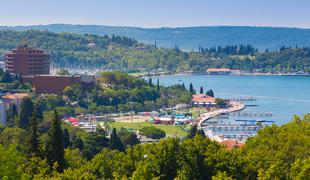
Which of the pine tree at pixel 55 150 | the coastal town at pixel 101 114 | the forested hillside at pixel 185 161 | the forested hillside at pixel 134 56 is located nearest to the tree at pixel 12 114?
the coastal town at pixel 101 114

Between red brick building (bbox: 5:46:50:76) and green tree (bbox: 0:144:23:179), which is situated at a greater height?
green tree (bbox: 0:144:23:179)

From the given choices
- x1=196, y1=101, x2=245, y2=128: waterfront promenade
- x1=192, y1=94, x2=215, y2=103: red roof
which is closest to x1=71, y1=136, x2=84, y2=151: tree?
x1=196, y1=101, x2=245, y2=128: waterfront promenade

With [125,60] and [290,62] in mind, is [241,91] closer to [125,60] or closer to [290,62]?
[125,60]

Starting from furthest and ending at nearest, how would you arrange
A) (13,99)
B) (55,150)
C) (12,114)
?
(13,99)
(12,114)
(55,150)

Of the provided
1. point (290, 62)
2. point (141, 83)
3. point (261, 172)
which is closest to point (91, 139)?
point (261, 172)

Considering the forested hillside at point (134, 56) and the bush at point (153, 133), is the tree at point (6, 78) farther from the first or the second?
the forested hillside at point (134, 56)

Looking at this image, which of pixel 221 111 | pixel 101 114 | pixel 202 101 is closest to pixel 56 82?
pixel 101 114

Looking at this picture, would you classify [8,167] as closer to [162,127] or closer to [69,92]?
[162,127]

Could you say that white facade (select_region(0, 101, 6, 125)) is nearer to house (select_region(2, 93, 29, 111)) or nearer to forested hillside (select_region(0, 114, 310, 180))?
house (select_region(2, 93, 29, 111))

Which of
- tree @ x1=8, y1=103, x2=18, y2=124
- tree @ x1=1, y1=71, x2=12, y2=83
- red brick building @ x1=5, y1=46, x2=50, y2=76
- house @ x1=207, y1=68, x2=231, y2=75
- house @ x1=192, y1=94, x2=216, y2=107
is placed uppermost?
red brick building @ x1=5, y1=46, x2=50, y2=76
